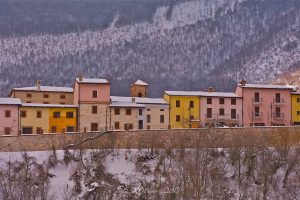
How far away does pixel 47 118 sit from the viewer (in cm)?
7719

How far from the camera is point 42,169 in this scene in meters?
61.1

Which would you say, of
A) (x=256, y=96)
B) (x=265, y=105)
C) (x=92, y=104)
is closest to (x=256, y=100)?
(x=256, y=96)

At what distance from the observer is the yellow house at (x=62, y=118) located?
77.4 meters

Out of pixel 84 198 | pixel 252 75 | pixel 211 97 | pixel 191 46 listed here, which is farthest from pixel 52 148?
pixel 191 46

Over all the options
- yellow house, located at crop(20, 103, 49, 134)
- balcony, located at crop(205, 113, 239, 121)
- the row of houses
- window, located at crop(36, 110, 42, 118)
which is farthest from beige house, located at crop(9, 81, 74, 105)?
balcony, located at crop(205, 113, 239, 121)

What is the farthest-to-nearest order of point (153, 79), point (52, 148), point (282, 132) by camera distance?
point (153, 79), point (282, 132), point (52, 148)

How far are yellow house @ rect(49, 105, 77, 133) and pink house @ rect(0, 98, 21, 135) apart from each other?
4336 mm

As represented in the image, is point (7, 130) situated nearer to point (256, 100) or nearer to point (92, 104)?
point (92, 104)

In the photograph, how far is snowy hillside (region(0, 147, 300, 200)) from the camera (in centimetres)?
5806

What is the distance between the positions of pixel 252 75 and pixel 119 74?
34433 millimetres

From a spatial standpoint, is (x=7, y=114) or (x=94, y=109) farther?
(x=94, y=109)

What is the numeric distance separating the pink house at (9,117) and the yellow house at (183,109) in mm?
19348

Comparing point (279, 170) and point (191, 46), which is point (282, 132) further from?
point (191, 46)

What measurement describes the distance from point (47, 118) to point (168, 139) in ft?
57.0
